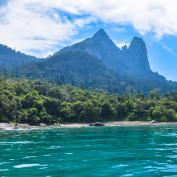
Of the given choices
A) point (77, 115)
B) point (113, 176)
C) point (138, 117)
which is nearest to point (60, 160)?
point (113, 176)

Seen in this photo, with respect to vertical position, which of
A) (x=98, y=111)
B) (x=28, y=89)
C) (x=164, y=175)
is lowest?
(x=164, y=175)

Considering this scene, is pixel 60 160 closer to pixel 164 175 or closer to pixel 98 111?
pixel 164 175

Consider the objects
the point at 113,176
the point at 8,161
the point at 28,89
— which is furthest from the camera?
the point at 28,89

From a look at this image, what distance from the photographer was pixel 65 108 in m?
141

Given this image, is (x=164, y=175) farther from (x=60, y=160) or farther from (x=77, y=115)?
(x=77, y=115)

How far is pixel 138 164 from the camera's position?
30562 mm

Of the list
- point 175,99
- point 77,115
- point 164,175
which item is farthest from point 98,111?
point 164,175

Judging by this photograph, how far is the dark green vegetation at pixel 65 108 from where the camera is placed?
417 feet

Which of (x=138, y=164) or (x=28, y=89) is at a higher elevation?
(x=28, y=89)

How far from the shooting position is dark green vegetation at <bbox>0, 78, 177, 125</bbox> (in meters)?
127

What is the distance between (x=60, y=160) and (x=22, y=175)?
827 cm

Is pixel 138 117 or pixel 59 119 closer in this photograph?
pixel 59 119

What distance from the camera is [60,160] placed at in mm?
33500

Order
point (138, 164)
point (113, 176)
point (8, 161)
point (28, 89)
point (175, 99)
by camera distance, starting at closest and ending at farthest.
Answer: point (113, 176)
point (138, 164)
point (8, 161)
point (28, 89)
point (175, 99)
